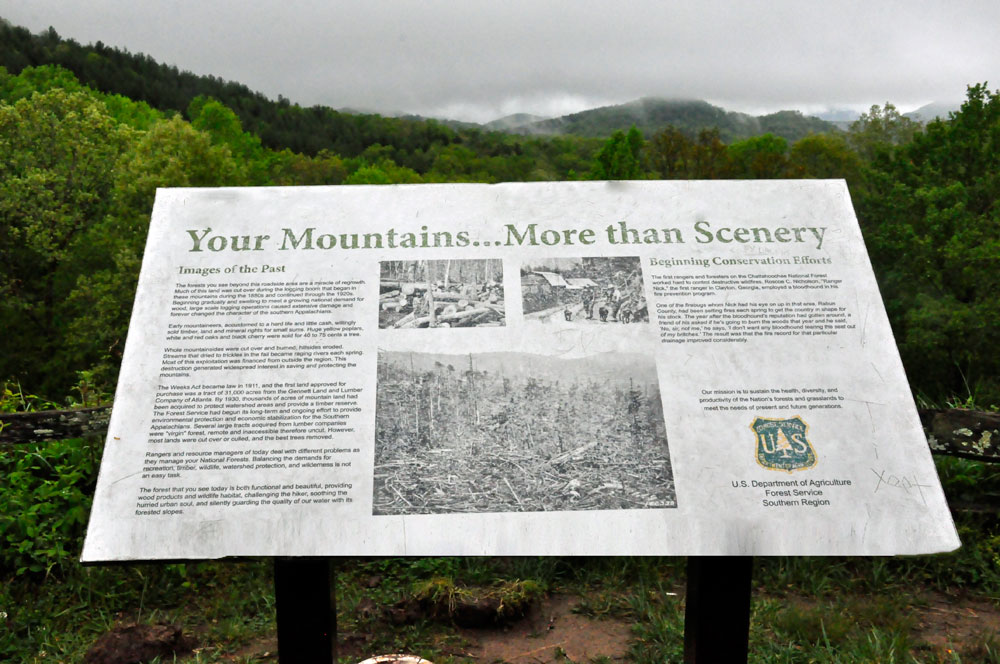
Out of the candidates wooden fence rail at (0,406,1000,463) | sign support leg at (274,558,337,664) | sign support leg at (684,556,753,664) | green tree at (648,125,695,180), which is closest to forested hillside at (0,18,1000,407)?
wooden fence rail at (0,406,1000,463)

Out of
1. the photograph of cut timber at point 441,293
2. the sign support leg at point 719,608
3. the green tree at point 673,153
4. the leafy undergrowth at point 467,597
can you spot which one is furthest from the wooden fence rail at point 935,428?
the green tree at point 673,153

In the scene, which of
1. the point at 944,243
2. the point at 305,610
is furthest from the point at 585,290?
the point at 944,243

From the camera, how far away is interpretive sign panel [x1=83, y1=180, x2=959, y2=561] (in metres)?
2.27

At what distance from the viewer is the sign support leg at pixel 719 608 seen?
8.30 feet

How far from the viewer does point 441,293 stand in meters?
2.65

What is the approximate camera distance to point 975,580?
4.57 m

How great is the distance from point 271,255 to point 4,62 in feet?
226

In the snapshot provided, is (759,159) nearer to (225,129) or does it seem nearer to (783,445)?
(225,129)

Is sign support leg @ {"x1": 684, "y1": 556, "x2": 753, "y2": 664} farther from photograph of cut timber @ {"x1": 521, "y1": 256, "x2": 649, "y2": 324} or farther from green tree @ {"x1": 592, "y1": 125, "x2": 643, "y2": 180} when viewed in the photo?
green tree @ {"x1": 592, "y1": 125, "x2": 643, "y2": 180}

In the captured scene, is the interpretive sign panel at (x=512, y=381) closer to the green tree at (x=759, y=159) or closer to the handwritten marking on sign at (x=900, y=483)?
the handwritten marking on sign at (x=900, y=483)

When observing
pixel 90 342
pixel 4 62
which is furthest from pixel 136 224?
pixel 4 62

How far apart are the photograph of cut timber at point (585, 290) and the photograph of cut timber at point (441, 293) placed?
Result: 0.41 ft

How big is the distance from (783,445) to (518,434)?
2.91ft

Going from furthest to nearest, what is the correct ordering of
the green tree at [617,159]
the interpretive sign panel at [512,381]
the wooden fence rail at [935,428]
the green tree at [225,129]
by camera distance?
the green tree at [225,129] → the green tree at [617,159] → the wooden fence rail at [935,428] → the interpretive sign panel at [512,381]
